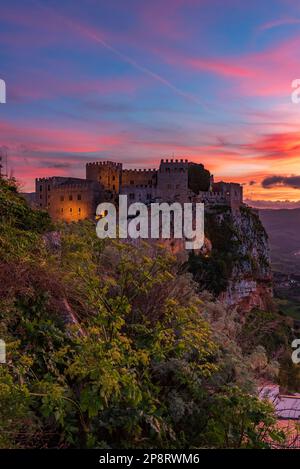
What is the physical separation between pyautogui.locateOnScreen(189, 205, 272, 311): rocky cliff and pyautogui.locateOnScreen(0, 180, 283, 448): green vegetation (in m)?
43.1

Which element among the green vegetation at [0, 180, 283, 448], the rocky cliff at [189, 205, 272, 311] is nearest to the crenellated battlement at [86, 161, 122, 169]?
the rocky cliff at [189, 205, 272, 311]

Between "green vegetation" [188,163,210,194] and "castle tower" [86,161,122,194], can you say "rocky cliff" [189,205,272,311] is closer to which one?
"green vegetation" [188,163,210,194]

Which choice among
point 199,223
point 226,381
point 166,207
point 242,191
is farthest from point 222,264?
point 226,381

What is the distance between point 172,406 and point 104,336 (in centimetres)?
139

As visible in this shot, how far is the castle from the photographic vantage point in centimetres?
6284

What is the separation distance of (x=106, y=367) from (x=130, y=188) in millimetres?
59548

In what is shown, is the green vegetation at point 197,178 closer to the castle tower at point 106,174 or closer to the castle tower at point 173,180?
the castle tower at point 173,180

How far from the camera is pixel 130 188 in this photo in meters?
64.3
